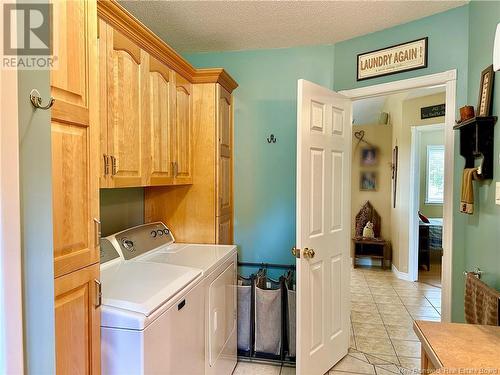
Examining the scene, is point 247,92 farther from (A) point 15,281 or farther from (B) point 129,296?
(A) point 15,281

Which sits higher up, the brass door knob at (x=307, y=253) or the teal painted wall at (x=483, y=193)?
the teal painted wall at (x=483, y=193)

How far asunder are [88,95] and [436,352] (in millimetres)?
1466

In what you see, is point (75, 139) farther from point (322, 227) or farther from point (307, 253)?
point (322, 227)

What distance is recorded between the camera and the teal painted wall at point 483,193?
171 centimetres

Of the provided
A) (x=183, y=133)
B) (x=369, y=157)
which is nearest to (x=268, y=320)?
(x=183, y=133)

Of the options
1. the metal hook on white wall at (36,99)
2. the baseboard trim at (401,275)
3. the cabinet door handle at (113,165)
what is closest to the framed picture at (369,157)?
the baseboard trim at (401,275)

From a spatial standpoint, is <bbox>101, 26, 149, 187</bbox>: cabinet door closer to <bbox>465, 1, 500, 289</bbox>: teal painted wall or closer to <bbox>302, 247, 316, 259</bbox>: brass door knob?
<bbox>302, 247, 316, 259</bbox>: brass door knob

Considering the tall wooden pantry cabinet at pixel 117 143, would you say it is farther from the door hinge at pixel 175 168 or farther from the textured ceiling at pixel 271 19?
the textured ceiling at pixel 271 19

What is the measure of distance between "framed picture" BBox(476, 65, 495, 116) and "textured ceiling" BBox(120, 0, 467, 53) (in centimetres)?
62

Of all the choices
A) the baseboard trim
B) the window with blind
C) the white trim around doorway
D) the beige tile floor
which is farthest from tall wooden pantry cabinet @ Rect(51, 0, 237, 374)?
the window with blind

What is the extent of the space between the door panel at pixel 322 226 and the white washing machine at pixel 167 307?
1.71 ft

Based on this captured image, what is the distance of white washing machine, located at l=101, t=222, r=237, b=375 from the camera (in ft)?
4.17

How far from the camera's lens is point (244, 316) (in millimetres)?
2598

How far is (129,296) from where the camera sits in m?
1.38
